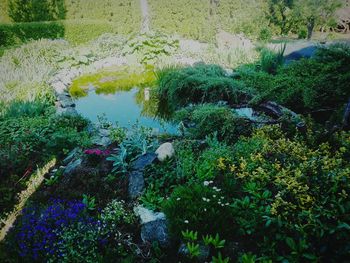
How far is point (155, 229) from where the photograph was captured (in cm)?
299

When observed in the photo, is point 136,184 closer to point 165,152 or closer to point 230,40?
point 165,152

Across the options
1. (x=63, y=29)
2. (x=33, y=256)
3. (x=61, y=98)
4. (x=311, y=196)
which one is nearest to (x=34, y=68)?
(x=61, y=98)

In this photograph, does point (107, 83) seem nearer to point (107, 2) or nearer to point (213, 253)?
point (213, 253)

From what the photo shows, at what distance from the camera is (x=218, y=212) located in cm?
282

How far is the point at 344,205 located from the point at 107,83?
7093mm

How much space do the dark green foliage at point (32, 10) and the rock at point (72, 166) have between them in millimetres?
14101

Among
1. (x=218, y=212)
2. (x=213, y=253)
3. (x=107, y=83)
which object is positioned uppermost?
(x=218, y=212)

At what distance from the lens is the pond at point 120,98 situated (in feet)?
20.9

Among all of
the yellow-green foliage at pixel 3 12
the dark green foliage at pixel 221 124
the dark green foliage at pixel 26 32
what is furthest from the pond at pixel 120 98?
the yellow-green foliage at pixel 3 12

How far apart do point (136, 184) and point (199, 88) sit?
3.15 meters

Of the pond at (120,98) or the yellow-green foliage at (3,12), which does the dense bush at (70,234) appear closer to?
the pond at (120,98)

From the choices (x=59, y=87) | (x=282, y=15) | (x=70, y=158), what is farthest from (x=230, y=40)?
(x=70, y=158)

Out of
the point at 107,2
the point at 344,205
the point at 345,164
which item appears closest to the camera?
the point at 344,205

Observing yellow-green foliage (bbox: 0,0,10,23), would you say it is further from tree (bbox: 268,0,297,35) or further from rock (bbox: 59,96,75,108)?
tree (bbox: 268,0,297,35)
